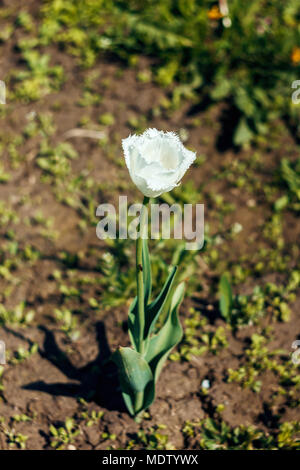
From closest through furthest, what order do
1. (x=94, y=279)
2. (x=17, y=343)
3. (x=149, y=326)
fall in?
(x=149, y=326)
(x=17, y=343)
(x=94, y=279)

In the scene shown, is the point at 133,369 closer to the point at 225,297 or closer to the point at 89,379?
the point at 89,379

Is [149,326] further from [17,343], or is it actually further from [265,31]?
→ [265,31]

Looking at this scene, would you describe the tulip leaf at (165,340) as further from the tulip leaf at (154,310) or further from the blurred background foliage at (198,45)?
the blurred background foliage at (198,45)

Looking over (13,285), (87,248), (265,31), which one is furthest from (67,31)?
(13,285)

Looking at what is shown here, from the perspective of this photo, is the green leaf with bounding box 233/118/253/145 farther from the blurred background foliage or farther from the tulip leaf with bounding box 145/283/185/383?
the tulip leaf with bounding box 145/283/185/383

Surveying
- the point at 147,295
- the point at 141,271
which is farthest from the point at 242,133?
the point at 141,271

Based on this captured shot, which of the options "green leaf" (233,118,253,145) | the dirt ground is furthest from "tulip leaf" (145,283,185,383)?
"green leaf" (233,118,253,145)

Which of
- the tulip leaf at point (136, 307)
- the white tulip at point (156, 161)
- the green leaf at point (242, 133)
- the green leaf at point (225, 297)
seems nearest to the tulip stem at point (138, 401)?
the tulip leaf at point (136, 307)
